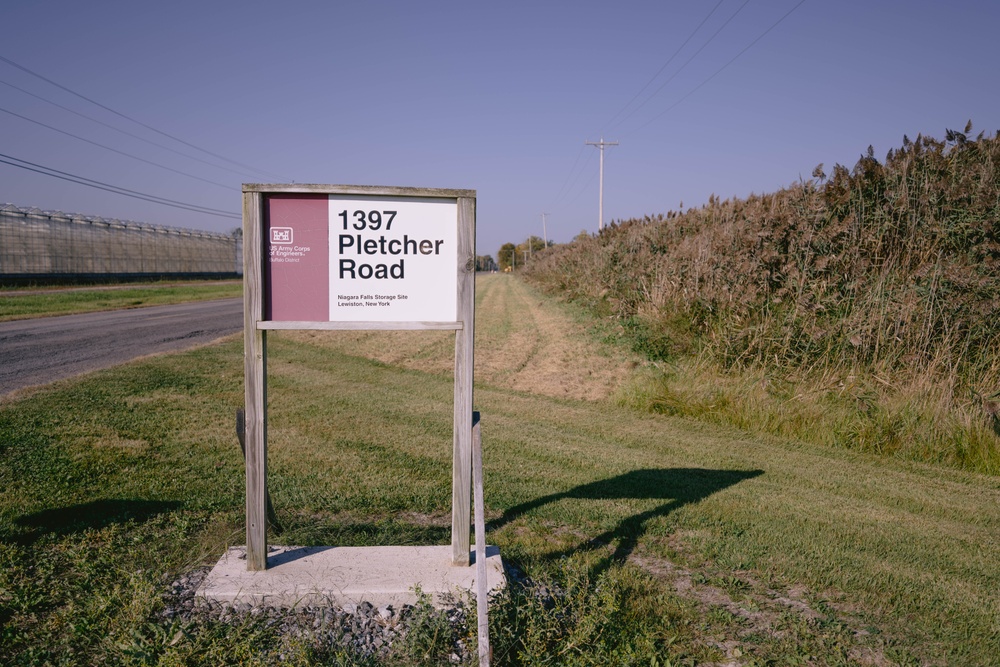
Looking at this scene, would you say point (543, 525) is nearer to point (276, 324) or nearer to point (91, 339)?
point (276, 324)

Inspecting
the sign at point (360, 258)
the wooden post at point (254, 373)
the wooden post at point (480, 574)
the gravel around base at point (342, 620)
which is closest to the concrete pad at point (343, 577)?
the gravel around base at point (342, 620)

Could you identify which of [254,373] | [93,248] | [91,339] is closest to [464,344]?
[254,373]

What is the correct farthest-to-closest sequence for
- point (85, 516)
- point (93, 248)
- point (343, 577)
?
point (93, 248), point (85, 516), point (343, 577)

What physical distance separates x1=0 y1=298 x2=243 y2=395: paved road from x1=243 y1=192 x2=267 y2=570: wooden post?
22.5ft

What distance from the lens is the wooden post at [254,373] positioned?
11.5 feet

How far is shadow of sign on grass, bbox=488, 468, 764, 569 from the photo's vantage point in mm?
4438

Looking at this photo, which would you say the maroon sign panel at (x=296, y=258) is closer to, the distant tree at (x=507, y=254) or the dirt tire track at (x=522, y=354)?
the dirt tire track at (x=522, y=354)

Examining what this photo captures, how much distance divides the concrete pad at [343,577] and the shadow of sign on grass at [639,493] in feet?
2.78

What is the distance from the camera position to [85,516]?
173 inches

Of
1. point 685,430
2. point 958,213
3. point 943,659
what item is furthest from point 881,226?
point 943,659

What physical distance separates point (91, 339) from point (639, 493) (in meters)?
12.9

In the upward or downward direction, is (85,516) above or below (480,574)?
below

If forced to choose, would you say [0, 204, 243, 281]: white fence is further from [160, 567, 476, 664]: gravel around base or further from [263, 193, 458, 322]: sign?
[160, 567, 476, 664]: gravel around base

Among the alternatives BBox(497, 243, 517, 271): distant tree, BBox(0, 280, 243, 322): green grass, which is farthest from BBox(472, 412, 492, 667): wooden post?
BBox(497, 243, 517, 271): distant tree
